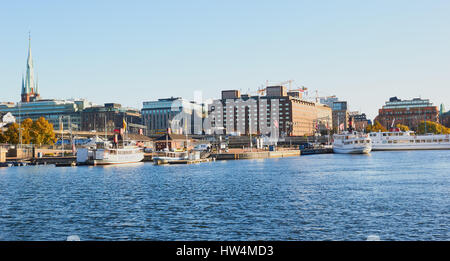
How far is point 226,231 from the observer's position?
3403cm

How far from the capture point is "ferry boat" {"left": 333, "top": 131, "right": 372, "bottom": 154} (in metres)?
175

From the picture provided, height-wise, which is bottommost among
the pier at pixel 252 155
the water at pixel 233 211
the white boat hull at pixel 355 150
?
the water at pixel 233 211

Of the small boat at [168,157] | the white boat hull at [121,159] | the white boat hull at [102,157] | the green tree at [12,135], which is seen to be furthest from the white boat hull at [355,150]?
the green tree at [12,135]

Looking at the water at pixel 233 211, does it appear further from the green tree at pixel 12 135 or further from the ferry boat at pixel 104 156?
the green tree at pixel 12 135

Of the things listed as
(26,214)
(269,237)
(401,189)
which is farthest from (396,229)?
(26,214)

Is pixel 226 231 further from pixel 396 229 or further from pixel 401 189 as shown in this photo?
pixel 401 189

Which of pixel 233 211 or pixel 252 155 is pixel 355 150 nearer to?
pixel 252 155

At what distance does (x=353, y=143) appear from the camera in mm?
178625

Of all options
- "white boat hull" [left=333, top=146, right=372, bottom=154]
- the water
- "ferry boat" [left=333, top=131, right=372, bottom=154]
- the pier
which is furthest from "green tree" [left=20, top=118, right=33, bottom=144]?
"ferry boat" [left=333, top=131, right=372, bottom=154]

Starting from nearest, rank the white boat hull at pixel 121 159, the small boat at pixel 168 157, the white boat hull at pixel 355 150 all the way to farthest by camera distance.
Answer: the white boat hull at pixel 121 159 → the small boat at pixel 168 157 → the white boat hull at pixel 355 150

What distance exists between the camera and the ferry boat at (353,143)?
576 ft

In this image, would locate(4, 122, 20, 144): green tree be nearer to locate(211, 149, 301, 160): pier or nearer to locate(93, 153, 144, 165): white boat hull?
locate(93, 153, 144, 165): white boat hull

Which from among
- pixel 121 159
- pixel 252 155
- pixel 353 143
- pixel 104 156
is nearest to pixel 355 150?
pixel 353 143
